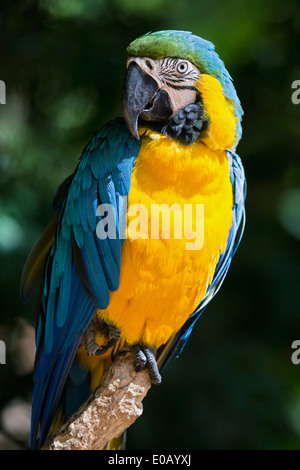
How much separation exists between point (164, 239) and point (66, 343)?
0.42 metres

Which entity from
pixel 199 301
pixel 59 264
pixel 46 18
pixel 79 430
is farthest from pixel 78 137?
pixel 79 430

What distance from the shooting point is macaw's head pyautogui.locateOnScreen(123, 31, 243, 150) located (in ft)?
4.74

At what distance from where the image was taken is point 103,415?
60.5 inches

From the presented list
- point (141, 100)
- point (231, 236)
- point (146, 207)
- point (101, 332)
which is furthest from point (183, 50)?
point (101, 332)

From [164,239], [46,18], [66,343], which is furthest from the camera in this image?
[46,18]

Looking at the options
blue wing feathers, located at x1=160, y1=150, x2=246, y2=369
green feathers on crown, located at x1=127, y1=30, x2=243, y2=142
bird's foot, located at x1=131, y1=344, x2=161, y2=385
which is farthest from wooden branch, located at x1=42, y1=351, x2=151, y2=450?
green feathers on crown, located at x1=127, y1=30, x2=243, y2=142

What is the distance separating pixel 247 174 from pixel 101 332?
3.62 ft

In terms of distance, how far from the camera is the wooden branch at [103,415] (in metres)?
1.53

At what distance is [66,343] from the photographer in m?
1.58

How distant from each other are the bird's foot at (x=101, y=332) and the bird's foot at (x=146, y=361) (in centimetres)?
7

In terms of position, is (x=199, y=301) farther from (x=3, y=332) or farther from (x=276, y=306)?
(x=3, y=332)

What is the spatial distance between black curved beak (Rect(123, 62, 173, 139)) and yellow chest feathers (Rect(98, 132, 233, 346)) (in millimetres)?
63

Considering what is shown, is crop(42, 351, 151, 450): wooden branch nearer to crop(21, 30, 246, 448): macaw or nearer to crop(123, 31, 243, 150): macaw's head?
crop(21, 30, 246, 448): macaw

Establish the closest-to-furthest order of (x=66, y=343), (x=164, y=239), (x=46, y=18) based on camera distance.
→ 1. (x=164, y=239)
2. (x=66, y=343)
3. (x=46, y=18)
